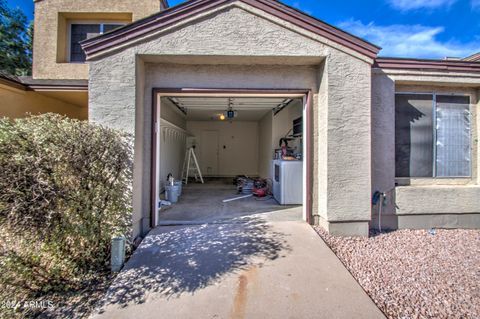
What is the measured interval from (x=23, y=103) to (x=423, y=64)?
8.94 metres

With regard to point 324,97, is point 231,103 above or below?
above

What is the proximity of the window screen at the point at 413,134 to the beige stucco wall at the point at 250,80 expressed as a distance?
103cm

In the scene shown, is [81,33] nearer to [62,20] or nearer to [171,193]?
[62,20]

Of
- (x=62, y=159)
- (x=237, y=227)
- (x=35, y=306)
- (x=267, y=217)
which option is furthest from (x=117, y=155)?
(x=267, y=217)

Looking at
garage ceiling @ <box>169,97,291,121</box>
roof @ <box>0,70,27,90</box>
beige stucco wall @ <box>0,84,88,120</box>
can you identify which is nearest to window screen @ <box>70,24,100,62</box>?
beige stucco wall @ <box>0,84,88,120</box>

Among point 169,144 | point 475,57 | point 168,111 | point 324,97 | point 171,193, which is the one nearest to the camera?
point 324,97

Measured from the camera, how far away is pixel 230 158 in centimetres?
1281

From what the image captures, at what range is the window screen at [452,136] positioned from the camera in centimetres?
460

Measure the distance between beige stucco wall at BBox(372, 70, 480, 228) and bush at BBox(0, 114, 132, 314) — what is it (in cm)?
467

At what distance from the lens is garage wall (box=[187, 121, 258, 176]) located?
12609mm

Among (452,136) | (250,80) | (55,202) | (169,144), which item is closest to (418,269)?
(452,136)

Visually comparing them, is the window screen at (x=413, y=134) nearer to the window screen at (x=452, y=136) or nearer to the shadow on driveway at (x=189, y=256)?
the window screen at (x=452, y=136)

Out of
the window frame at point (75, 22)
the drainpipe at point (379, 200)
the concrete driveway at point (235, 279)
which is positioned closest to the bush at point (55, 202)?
the concrete driveway at point (235, 279)

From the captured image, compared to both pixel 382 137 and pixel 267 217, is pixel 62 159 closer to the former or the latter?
pixel 267 217
